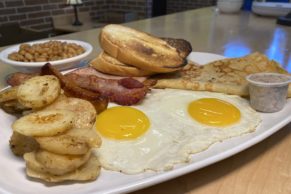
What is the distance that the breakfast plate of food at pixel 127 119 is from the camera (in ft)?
2.20

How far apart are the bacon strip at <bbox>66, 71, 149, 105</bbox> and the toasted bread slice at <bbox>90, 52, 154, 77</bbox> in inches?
3.5

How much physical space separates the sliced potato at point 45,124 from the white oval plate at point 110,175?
4.5 inches

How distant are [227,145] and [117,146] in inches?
12.3

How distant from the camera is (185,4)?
504 centimetres

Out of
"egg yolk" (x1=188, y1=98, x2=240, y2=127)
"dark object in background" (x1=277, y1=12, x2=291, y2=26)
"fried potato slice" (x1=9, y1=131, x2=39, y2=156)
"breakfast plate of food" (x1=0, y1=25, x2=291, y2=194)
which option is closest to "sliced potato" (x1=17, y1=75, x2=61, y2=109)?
"breakfast plate of food" (x1=0, y1=25, x2=291, y2=194)

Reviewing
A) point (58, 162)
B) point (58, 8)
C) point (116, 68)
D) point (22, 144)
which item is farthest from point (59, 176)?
point (58, 8)

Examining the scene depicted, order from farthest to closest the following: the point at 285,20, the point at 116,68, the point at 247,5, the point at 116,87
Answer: the point at 247,5 → the point at 285,20 → the point at 116,68 → the point at 116,87

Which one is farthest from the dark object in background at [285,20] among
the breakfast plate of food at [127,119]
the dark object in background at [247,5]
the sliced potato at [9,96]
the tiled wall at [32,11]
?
the tiled wall at [32,11]

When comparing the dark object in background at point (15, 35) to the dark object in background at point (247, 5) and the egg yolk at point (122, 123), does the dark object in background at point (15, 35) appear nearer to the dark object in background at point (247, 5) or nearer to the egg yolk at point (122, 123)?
the dark object in background at point (247, 5)

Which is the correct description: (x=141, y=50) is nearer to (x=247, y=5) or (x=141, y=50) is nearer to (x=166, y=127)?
(x=166, y=127)

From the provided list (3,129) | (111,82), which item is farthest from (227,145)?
(3,129)

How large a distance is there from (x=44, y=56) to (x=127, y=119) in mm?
608

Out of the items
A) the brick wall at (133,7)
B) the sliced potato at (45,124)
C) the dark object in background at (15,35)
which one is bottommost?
the dark object in background at (15,35)

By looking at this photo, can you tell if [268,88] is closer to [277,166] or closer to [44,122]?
[277,166]
